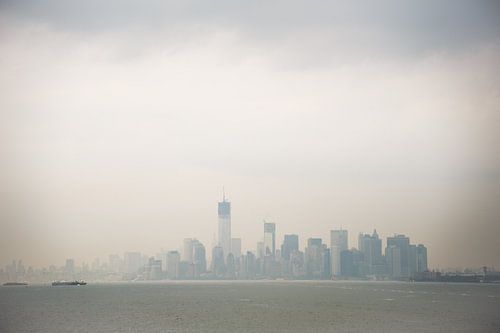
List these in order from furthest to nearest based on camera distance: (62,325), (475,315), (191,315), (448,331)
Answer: (191,315) < (475,315) < (62,325) < (448,331)

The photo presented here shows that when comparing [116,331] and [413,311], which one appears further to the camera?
[413,311]

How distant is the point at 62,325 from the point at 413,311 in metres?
36.4

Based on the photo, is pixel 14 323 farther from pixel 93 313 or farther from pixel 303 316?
pixel 303 316

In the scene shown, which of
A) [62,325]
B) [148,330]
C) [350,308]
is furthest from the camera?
[350,308]

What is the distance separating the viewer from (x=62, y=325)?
2042 inches

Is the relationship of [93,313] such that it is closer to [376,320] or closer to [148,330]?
[148,330]

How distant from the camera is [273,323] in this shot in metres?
53.0

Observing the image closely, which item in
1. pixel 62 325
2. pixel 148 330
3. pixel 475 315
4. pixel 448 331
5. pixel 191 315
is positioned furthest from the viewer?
pixel 191 315

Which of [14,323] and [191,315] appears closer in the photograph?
[14,323]

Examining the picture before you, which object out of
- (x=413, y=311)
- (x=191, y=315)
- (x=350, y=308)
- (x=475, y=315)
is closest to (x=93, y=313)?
(x=191, y=315)

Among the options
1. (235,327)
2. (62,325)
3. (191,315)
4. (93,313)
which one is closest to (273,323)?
(235,327)

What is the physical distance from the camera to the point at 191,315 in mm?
62469

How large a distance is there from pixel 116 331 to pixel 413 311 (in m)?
33.5

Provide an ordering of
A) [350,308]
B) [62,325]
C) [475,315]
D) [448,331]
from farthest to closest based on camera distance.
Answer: [350,308]
[475,315]
[62,325]
[448,331]
